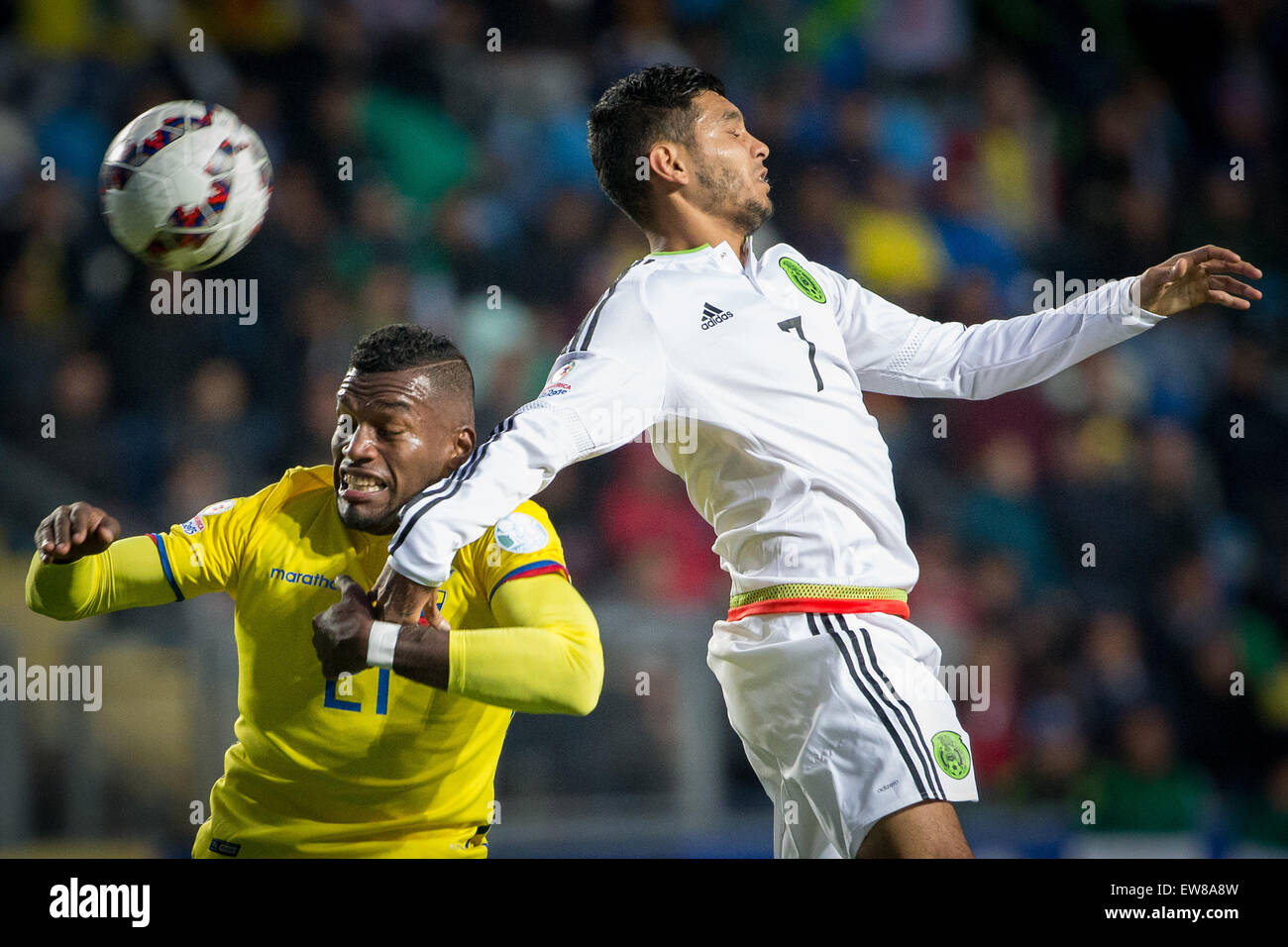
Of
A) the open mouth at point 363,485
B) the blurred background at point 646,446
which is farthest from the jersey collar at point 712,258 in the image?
the blurred background at point 646,446

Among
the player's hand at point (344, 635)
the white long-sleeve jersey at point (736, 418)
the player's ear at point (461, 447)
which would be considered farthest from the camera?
the player's ear at point (461, 447)

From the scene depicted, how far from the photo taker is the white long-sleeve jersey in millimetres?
3043

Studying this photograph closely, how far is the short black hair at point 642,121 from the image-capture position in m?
3.60

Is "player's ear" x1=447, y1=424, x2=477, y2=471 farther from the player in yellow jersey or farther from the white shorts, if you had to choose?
the white shorts

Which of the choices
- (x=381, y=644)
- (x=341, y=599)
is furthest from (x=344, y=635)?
(x=341, y=599)

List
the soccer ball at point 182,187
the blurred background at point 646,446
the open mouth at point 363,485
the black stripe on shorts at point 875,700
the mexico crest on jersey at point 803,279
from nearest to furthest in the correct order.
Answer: the black stripe on shorts at point 875,700
the open mouth at point 363,485
the mexico crest on jersey at point 803,279
the soccer ball at point 182,187
the blurred background at point 646,446

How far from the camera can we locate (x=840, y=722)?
3004mm

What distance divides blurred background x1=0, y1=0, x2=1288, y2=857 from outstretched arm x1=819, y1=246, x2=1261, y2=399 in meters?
2.04

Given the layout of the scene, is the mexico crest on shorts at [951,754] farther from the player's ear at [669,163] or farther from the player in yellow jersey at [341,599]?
the player's ear at [669,163]

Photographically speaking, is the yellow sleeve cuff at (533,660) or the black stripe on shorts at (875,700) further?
the black stripe on shorts at (875,700)

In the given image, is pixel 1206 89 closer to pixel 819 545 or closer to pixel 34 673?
pixel 819 545

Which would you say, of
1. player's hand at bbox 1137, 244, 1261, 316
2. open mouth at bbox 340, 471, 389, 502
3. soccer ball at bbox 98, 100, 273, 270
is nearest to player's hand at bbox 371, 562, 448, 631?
open mouth at bbox 340, 471, 389, 502

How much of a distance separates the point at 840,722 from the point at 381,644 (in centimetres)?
99

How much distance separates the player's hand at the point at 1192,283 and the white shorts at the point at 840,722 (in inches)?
44.2
